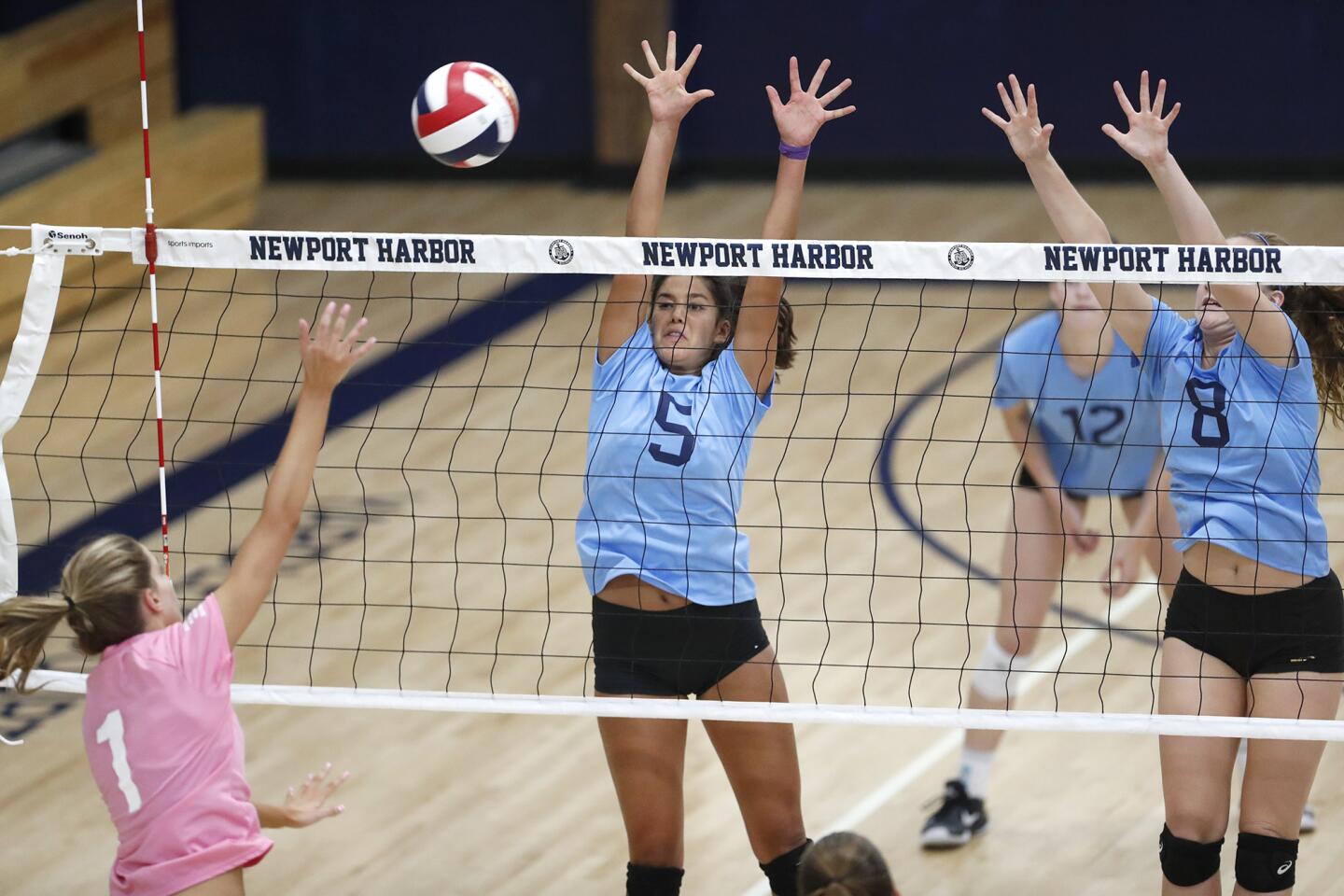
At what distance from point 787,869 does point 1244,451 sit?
1480mm

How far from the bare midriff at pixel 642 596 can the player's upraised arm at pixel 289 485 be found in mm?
873

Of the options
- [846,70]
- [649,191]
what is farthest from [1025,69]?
[649,191]

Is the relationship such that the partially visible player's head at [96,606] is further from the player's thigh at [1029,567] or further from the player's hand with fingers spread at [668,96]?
the player's thigh at [1029,567]

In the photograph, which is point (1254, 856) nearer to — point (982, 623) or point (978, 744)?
point (978, 744)

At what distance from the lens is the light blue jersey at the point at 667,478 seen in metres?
4.30

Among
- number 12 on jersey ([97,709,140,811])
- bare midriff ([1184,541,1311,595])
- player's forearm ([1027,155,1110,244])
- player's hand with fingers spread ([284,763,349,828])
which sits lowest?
player's hand with fingers spread ([284,763,349,828])

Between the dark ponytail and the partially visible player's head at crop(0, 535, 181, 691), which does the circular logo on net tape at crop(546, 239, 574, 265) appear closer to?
the partially visible player's head at crop(0, 535, 181, 691)

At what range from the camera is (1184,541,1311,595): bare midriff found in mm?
4238

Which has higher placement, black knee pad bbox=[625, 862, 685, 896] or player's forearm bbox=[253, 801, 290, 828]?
player's forearm bbox=[253, 801, 290, 828]

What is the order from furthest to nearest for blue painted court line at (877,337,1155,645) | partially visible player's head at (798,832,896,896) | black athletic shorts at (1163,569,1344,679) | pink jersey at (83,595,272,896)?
blue painted court line at (877,337,1155,645), black athletic shorts at (1163,569,1344,679), pink jersey at (83,595,272,896), partially visible player's head at (798,832,896,896)

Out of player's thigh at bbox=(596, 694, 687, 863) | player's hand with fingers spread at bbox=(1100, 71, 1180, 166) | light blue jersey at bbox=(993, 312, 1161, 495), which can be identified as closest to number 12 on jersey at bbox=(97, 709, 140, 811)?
player's thigh at bbox=(596, 694, 687, 863)

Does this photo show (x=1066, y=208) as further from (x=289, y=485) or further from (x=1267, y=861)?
(x=289, y=485)

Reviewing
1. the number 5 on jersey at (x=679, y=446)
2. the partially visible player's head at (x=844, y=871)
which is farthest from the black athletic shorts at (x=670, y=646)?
the partially visible player's head at (x=844, y=871)

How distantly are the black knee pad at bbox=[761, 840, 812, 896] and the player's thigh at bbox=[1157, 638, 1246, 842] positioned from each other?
0.88m
